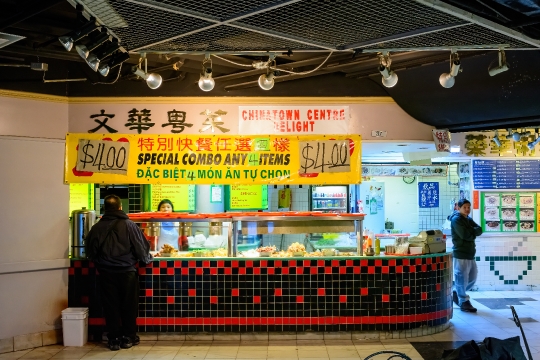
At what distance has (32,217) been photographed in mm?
7855

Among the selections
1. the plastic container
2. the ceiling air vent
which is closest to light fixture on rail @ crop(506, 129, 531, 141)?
the plastic container

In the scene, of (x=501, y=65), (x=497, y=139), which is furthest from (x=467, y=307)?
(x=501, y=65)

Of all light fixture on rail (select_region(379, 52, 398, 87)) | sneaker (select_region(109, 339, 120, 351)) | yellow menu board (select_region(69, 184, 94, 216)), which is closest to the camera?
light fixture on rail (select_region(379, 52, 398, 87))

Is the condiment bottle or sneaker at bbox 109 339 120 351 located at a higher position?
the condiment bottle

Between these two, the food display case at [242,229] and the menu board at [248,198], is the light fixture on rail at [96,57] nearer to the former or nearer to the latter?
the food display case at [242,229]

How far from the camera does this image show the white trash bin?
7727mm

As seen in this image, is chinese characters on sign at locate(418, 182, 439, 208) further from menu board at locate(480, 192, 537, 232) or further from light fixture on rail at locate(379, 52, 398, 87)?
light fixture on rail at locate(379, 52, 398, 87)

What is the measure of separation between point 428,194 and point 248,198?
5.02 metres

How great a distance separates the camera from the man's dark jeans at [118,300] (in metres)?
7.59

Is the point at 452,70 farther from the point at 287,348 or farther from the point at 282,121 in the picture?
the point at 287,348

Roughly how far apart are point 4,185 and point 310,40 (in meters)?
4.91

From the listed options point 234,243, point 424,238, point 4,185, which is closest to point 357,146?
point 424,238

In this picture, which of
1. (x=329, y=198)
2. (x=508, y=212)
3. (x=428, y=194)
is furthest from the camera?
(x=428, y=194)

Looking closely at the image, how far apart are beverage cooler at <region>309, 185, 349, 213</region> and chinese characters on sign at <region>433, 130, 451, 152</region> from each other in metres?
4.40
